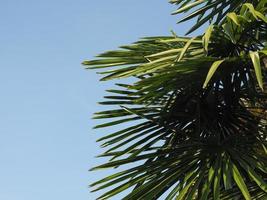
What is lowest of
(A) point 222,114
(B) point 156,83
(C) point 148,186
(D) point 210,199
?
(D) point 210,199

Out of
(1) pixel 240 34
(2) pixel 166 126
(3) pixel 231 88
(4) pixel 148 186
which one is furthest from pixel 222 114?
(4) pixel 148 186

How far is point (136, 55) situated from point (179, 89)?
41 cm

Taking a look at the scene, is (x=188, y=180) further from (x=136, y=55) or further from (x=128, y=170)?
(x=136, y=55)

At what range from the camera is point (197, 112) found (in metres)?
3.67

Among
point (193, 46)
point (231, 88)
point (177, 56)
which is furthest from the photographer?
point (231, 88)

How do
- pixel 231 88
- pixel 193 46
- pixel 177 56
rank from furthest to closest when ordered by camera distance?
pixel 231 88 < pixel 193 46 < pixel 177 56

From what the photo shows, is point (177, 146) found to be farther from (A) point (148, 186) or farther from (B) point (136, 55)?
(B) point (136, 55)

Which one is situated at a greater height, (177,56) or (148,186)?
Answer: (177,56)

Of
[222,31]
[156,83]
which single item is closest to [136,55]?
[156,83]

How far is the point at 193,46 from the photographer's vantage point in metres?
3.40

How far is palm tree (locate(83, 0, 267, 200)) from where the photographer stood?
10.3 feet

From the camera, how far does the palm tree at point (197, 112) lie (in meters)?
3.13

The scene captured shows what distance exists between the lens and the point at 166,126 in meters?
3.60

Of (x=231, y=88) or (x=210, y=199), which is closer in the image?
(x=210, y=199)
